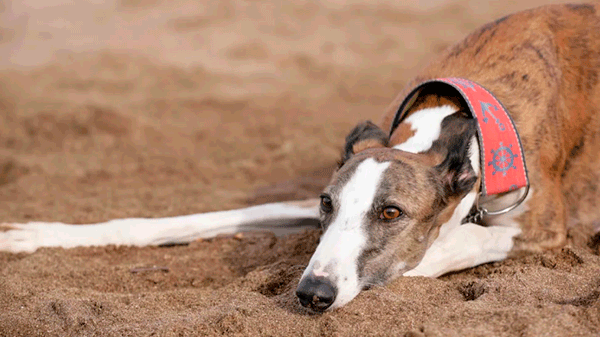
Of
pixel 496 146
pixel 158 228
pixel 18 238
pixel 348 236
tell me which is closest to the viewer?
pixel 348 236

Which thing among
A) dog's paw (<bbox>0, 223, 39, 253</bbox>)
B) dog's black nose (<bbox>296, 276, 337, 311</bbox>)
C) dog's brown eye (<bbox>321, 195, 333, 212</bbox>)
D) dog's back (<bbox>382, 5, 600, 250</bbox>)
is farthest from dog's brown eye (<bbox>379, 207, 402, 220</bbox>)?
dog's paw (<bbox>0, 223, 39, 253</bbox>)

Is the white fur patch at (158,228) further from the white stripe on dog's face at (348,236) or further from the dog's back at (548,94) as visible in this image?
the white stripe on dog's face at (348,236)

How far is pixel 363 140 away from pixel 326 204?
0.54 m

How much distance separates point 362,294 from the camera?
9.83 ft

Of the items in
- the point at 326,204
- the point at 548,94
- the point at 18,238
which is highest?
the point at 548,94

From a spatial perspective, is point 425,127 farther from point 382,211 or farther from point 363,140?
point 382,211

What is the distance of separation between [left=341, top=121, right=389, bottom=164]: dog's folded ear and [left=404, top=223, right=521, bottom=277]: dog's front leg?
1.92 feet

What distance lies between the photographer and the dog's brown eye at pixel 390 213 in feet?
10.4

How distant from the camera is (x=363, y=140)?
3.67 metres

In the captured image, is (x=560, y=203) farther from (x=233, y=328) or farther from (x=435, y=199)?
(x=233, y=328)

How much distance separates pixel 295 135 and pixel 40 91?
10.7 feet

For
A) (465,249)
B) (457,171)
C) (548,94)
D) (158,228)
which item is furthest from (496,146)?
(158,228)

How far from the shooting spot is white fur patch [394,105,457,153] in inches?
140

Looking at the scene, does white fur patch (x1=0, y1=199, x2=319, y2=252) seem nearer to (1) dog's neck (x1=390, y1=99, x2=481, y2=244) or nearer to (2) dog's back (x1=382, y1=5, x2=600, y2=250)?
(2) dog's back (x1=382, y1=5, x2=600, y2=250)
